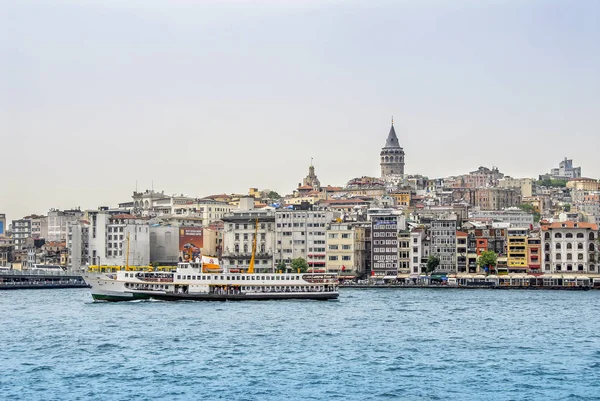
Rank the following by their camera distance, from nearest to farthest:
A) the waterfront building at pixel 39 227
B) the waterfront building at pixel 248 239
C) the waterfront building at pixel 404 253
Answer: the waterfront building at pixel 404 253
the waterfront building at pixel 248 239
the waterfront building at pixel 39 227

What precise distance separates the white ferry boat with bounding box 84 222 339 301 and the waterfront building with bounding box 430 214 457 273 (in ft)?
96.4

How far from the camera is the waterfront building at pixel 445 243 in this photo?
3797 inches

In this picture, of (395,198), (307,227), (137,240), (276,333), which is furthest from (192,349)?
(395,198)

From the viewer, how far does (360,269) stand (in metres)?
97.8

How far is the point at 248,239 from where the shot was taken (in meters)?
98.9

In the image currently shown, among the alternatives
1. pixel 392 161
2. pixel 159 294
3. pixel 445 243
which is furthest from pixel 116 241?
pixel 392 161

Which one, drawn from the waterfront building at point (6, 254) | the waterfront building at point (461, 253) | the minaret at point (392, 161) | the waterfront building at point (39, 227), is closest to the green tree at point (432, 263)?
the waterfront building at point (461, 253)

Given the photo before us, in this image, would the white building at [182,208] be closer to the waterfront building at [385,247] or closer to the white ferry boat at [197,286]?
the waterfront building at [385,247]

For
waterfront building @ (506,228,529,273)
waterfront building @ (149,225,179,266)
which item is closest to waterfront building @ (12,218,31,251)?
waterfront building @ (149,225,179,266)

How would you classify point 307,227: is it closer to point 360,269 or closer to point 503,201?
point 360,269

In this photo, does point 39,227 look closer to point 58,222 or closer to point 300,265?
point 58,222

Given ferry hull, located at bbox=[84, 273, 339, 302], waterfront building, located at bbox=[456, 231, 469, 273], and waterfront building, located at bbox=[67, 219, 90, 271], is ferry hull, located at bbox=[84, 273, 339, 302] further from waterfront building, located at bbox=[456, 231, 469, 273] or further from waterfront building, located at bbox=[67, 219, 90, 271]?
waterfront building, located at bbox=[67, 219, 90, 271]

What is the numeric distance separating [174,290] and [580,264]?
3916 centimetres

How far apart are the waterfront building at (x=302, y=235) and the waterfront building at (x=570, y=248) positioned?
60.2 ft
